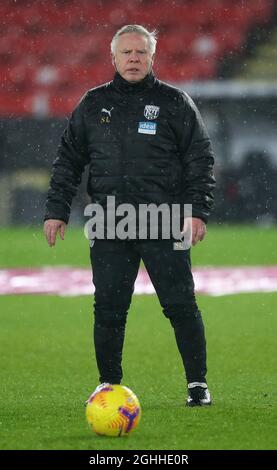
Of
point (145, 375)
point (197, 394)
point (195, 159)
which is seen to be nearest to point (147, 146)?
point (195, 159)

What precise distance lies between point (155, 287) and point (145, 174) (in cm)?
60

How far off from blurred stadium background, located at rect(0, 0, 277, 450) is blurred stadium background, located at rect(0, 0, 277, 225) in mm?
31

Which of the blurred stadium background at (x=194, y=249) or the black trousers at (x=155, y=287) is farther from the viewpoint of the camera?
the black trousers at (x=155, y=287)

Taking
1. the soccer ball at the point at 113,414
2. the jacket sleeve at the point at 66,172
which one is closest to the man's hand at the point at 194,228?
the jacket sleeve at the point at 66,172

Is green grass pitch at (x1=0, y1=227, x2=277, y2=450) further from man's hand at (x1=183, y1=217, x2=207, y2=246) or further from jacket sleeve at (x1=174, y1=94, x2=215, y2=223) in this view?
jacket sleeve at (x1=174, y1=94, x2=215, y2=223)

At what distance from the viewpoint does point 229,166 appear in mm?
22266

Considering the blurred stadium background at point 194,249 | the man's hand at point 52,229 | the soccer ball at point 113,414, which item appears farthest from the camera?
the man's hand at point 52,229

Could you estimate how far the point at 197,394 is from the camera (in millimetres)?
6215

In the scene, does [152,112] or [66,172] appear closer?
[152,112]

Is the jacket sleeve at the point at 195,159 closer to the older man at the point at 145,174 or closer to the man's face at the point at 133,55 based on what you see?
the older man at the point at 145,174

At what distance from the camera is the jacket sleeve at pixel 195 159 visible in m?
6.14

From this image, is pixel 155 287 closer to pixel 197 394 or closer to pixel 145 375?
pixel 197 394

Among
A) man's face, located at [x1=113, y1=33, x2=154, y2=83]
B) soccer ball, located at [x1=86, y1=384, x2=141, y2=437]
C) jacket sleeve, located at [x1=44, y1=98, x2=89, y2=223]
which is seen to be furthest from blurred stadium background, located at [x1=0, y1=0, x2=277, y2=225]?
soccer ball, located at [x1=86, y1=384, x2=141, y2=437]

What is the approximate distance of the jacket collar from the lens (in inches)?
243
